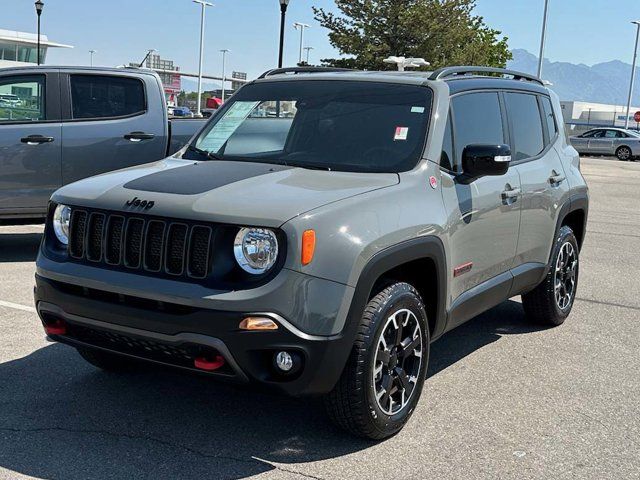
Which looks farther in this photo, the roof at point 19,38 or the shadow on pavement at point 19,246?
the roof at point 19,38

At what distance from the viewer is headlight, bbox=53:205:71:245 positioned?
4164mm

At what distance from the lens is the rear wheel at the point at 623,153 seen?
127ft

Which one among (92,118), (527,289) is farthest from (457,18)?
(527,289)

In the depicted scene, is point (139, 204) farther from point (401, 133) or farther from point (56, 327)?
point (401, 133)

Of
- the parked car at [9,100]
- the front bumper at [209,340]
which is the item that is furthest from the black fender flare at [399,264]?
the parked car at [9,100]

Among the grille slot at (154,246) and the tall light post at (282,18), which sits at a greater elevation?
the tall light post at (282,18)

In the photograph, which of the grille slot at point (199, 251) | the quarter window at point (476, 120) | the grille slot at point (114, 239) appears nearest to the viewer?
the grille slot at point (199, 251)

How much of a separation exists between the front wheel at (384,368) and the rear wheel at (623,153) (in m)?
37.2

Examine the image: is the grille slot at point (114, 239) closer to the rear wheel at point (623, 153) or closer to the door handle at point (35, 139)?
the door handle at point (35, 139)

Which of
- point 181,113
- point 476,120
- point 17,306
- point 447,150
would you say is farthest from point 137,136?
point 181,113

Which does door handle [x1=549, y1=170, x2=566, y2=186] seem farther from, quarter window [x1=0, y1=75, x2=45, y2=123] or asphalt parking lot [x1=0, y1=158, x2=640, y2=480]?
quarter window [x1=0, y1=75, x2=45, y2=123]

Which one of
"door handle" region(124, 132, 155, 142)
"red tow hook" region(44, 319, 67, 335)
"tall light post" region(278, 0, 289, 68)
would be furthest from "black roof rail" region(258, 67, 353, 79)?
"tall light post" region(278, 0, 289, 68)

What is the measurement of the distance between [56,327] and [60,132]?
482 centimetres

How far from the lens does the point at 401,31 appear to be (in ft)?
125
